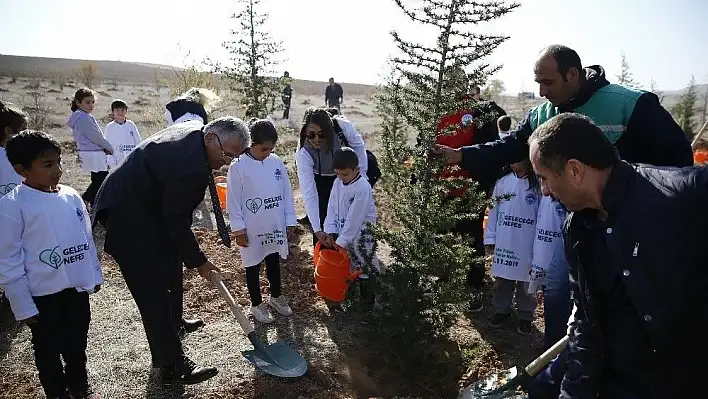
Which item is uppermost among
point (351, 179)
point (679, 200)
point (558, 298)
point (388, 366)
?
point (679, 200)

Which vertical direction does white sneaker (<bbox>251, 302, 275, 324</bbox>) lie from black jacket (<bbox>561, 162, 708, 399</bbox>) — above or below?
below

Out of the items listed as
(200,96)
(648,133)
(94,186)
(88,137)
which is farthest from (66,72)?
(648,133)

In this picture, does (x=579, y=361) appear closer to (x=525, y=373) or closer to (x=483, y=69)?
(x=525, y=373)

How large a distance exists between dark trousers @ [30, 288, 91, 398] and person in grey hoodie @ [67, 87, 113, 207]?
4.58 m

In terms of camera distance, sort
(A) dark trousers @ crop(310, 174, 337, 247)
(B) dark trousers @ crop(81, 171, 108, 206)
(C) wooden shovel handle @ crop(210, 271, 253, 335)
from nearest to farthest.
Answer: (C) wooden shovel handle @ crop(210, 271, 253, 335)
(A) dark trousers @ crop(310, 174, 337, 247)
(B) dark trousers @ crop(81, 171, 108, 206)

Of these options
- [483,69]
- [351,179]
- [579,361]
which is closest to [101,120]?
[351,179]

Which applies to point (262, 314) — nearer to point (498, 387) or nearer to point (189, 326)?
point (189, 326)

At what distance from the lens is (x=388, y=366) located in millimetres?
4152

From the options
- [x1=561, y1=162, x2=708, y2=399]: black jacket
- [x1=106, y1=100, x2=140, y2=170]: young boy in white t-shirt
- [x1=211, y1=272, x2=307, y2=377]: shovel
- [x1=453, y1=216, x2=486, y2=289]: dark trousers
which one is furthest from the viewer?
[x1=106, y1=100, x2=140, y2=170]: young boy in white t-shirt

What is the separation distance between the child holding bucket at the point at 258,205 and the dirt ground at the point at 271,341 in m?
0.49

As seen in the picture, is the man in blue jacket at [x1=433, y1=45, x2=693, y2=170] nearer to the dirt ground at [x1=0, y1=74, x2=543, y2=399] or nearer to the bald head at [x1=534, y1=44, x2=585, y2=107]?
the bald head at [x1=534, y1=44, x2=585, y2=107]

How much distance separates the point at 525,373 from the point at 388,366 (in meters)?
1.44

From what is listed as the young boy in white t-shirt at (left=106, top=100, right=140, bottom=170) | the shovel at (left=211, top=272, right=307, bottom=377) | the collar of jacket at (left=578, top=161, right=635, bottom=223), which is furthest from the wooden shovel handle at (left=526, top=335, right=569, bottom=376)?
the young boy in white t-shirt at (left=106, top=100, right=140, bottom=170)

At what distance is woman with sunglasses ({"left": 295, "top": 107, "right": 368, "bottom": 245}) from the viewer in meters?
5.15
